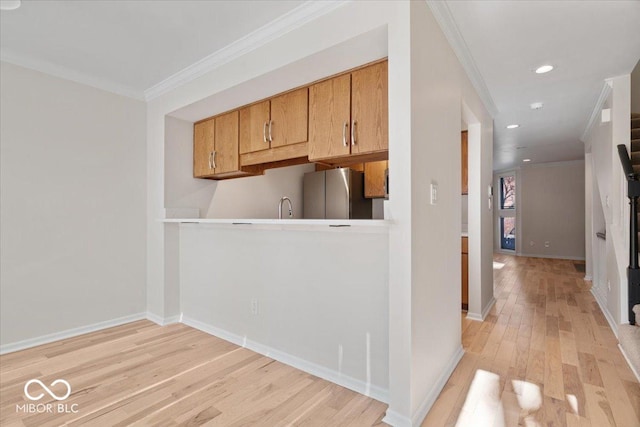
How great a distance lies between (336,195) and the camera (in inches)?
176

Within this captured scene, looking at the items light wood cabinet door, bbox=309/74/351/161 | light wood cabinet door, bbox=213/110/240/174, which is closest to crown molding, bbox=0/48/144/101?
light wood cabinet door, bbox=213/110/240/174

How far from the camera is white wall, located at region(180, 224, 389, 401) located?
200cm

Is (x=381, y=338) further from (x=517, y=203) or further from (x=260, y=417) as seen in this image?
(x=517, y=203)

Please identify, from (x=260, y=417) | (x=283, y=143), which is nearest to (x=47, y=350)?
(x=260, y=417)

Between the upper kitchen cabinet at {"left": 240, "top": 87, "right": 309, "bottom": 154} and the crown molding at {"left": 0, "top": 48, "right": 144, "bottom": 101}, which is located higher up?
the crown molding at {"left": 0, "top": 48, "right": 144, "bottom": 101}

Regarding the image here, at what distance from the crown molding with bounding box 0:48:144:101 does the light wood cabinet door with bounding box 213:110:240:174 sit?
3.35ft

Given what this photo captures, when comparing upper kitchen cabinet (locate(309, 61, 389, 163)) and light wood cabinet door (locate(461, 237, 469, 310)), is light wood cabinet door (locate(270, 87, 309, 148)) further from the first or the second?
light wood cabinet door (locate(461, 237, 469, 310))

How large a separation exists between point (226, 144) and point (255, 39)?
1063 mm

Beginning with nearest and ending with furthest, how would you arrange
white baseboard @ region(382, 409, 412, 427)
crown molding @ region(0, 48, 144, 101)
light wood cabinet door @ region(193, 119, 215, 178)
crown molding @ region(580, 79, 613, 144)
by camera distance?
1. white baseboard @ region(382, 409, 412, 427)
2. crown molding @ region(0, 48, 144, 101)
3. crown molding @ region(580, 79, 613, 144)
4. light wood cabinet door @ region(193, 119, 215, 178)

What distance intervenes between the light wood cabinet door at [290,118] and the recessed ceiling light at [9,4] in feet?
5.55

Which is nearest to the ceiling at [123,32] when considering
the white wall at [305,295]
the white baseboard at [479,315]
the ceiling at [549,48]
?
the ceiling at [549,48]

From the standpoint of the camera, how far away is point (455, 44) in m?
2.37

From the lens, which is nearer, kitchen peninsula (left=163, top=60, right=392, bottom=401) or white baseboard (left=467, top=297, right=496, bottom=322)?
kitchen peninsula (left=163, top=60, right=392, bottom=401)

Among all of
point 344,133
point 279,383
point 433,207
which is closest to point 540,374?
point 433,207
